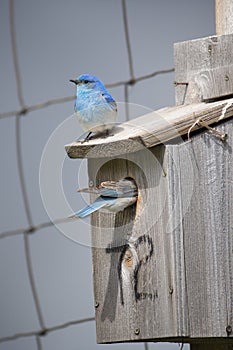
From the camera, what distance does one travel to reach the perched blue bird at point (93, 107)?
14.2 feet

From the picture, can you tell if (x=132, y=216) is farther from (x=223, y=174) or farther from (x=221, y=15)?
(x=221, y=15)

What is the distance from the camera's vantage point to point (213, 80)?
14.0 ft

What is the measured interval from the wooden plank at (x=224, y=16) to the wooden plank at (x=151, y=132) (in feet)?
1.03

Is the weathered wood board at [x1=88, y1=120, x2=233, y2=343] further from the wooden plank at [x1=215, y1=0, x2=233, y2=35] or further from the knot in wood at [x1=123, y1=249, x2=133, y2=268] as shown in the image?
the wooden plank at [x1=215, y1=0, x2=233, y2=35]

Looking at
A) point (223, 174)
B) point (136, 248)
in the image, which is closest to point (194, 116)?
point (223, 174)

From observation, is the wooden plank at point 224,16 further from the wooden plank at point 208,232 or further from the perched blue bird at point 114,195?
the perched blue bird at point 114,195

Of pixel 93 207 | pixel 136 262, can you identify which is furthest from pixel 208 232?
pixel 93 207

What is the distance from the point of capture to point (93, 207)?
4039 millimetres

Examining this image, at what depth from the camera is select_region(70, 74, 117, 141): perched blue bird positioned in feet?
14.2

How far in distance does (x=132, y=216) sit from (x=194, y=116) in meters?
0.39

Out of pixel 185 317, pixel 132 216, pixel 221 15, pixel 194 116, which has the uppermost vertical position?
pixel 221 15

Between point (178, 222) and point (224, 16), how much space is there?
2.55 ft

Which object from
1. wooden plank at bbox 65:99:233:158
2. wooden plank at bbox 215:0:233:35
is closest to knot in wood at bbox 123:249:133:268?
wooden plank at bbox 65:99:233:158

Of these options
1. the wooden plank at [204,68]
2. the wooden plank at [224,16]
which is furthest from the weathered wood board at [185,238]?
the wooden plank at [224,16]
